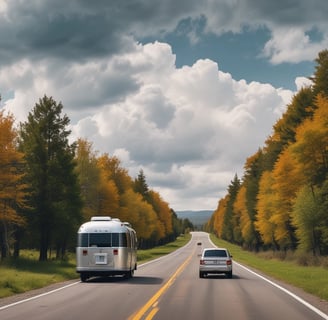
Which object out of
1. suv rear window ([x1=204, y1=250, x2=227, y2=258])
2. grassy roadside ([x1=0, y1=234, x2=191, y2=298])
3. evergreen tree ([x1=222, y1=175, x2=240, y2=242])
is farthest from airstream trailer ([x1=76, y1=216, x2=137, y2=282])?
evergreen tree ([x1=222, y1=175, x2=240, y2=242])

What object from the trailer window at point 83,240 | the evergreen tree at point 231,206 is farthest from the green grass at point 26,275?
the evergreen tree at point 231,206

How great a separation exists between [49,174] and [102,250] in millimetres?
18084

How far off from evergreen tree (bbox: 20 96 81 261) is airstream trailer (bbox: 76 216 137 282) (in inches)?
598

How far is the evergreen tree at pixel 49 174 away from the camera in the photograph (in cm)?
4262

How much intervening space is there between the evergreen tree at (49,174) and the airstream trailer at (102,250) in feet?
49.8

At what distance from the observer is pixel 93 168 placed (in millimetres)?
60500

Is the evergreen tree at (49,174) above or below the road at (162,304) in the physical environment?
above

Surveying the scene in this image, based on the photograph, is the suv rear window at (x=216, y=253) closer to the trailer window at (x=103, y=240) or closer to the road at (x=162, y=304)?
the trailer window at (x=103, y=240)

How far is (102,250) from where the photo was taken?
2708 centimetres

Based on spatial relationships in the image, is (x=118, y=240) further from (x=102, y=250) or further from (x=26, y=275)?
(x=26, y=275)

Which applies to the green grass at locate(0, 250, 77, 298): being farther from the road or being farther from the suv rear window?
the suv rear window

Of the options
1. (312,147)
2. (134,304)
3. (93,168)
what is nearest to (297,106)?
(312,147)

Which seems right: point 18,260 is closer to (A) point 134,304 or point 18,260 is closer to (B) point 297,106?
(A) point 134,304

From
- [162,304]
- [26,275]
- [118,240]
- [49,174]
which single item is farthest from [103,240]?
[49,174]
